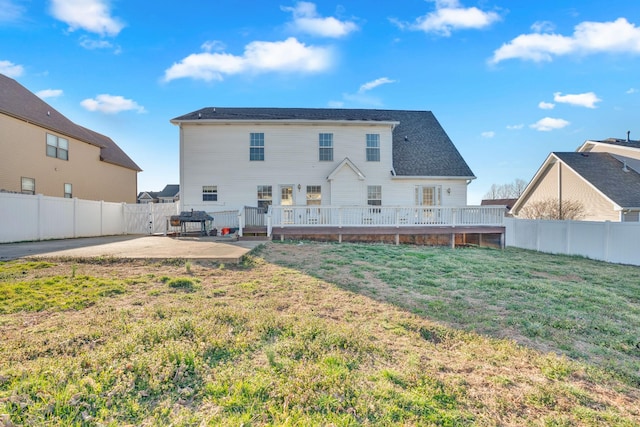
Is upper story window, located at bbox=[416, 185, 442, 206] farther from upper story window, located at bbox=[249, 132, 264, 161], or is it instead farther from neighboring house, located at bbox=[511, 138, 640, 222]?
neighboring house, located at bbox=[511, 138, 640, 222]

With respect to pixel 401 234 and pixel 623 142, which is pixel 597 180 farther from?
pixel 401 234

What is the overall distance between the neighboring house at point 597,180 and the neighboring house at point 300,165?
8.08 metres

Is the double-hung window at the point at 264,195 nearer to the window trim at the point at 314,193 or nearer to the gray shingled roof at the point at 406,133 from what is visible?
the window trim at the point at 314,193

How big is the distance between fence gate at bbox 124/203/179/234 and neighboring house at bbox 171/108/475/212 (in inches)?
68.3

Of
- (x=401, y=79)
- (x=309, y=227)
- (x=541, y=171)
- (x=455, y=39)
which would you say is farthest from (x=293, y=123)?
(x=541, y=171)

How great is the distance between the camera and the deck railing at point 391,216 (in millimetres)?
12555

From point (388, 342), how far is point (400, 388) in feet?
2.90

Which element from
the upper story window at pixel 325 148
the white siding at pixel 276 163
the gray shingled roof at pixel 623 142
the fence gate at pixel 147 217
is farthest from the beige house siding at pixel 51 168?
the gray shingled roof at pixel 623 142

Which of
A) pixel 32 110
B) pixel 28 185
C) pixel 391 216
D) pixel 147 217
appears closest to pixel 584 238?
pixel 391 216

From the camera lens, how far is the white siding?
1498cm

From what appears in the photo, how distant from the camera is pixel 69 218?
1251cm

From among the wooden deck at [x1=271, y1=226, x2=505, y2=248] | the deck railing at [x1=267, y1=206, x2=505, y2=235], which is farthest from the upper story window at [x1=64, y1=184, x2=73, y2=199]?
the wooden deck at [x1=271, y1=226, x2=505, y2=248]

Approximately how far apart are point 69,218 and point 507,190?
2345 inches

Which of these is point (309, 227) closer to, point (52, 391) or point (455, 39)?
point (52, 391)
